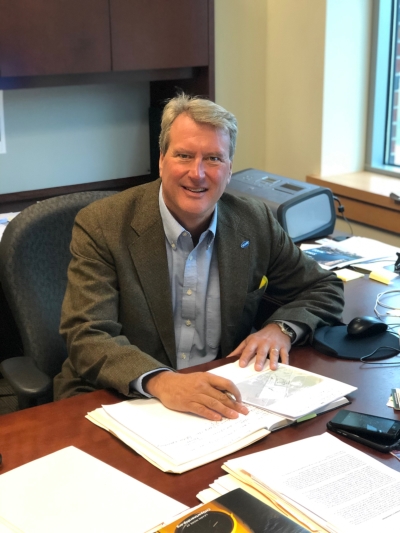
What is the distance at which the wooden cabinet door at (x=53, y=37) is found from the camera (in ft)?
7.86

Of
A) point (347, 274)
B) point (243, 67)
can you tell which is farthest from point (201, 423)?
point (243, 67)

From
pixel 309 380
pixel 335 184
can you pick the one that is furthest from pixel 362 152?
pixel 309 380

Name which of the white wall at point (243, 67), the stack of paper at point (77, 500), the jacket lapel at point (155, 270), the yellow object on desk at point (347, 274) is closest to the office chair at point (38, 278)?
the jacket lapel at point (155, 270)

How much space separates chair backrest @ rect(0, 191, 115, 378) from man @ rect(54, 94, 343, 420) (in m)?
0.11

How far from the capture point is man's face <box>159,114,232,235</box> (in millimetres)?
1577

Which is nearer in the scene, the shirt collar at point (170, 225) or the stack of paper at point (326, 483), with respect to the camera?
the stack of paper at point (326, 483)

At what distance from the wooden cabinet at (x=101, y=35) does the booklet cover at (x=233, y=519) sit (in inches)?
76.8

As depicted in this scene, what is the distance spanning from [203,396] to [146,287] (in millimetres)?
408

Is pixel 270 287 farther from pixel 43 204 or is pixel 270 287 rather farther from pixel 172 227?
pixel 43 204

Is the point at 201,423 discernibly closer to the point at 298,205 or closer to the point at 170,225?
the point at 170,225

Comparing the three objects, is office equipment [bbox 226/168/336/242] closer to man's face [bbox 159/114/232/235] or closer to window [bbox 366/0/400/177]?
man's face [bbox 159/114/232/235]

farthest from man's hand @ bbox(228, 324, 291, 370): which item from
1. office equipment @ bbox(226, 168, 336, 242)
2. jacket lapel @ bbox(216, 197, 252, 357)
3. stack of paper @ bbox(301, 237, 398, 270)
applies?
office equipment @ bbox(226, 168, 336, 242)

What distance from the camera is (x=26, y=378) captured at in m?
1.53

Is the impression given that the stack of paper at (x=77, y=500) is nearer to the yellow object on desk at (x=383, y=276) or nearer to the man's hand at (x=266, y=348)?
the man's hand at (x=266, y=348)
